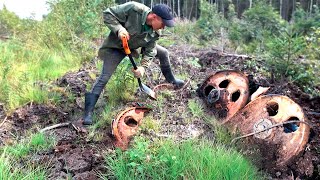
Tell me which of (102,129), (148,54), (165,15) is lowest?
(102,129)

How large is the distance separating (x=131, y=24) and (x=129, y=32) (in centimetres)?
9

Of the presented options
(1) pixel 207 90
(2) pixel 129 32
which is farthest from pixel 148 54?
(1) pixel 207 90

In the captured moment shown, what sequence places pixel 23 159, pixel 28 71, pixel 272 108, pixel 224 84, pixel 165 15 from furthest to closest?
pixel 28 71, pixel 224 84, pixel 165 15, pixel 272 108, pixel 23 159

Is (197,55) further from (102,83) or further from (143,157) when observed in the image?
(143,157)

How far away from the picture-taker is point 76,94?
457 centimetres

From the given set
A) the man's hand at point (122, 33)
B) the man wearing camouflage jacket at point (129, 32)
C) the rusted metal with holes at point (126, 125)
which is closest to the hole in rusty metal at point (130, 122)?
the rusted metal with holes at point (126, 125)

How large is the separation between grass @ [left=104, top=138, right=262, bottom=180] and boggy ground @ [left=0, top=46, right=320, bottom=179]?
0.80ft

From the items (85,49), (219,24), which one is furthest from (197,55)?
(219,24)

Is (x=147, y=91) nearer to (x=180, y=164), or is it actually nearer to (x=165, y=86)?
(x=165, y=86)

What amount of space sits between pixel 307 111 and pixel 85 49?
385cm

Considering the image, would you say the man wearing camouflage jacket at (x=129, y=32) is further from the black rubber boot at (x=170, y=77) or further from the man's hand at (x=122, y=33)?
the black rubber boot at (x=170, y=77)

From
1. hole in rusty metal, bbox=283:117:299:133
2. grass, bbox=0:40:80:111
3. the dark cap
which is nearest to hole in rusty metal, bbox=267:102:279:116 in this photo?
hole in rusty metal, bbox=283:117:299:133

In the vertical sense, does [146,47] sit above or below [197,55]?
above

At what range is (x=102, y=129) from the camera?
3.67m
